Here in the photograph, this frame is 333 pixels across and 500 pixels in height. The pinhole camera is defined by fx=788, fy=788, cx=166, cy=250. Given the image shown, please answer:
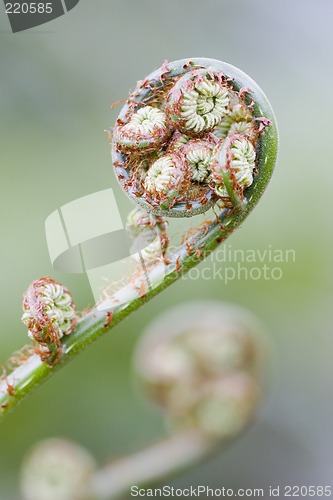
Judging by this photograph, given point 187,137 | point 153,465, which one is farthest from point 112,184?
point 187,137

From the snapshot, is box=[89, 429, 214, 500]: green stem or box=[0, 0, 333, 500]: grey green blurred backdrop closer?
box=[89, 429, 214, 500]: green stem

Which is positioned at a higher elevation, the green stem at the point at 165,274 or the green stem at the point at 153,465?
the green stem at the point at 165,274

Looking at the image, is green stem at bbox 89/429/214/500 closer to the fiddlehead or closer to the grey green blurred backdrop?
the fiddlehead

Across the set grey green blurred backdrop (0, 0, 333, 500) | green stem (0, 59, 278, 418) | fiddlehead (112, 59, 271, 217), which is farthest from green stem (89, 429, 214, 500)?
grey green blurred backdrop (0, 0, 333, 500)

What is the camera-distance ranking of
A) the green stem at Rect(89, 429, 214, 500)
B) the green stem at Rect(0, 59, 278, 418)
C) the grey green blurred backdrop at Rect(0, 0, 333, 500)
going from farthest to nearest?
the grey green blurred backdrop at Rect(0, 0, 333, 500) → the green stem at Rect(89, 429, 214, 500) → the green stem at Rect(0, 59, 278, 418)

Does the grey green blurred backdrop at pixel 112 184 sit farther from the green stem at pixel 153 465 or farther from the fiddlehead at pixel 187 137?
the fiddlehead at pixel 187 137

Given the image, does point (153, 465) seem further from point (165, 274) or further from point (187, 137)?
point (187, 137)

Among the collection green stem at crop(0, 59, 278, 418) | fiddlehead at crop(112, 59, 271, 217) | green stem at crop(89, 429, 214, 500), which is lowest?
green stem at crop(89, 429, 214, 500)

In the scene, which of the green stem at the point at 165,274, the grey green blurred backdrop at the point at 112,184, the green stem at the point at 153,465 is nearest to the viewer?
the green stem at the point at 165,274

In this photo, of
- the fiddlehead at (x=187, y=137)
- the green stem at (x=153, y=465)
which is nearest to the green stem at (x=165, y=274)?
the fiddlehead at (x=187, y=137)
